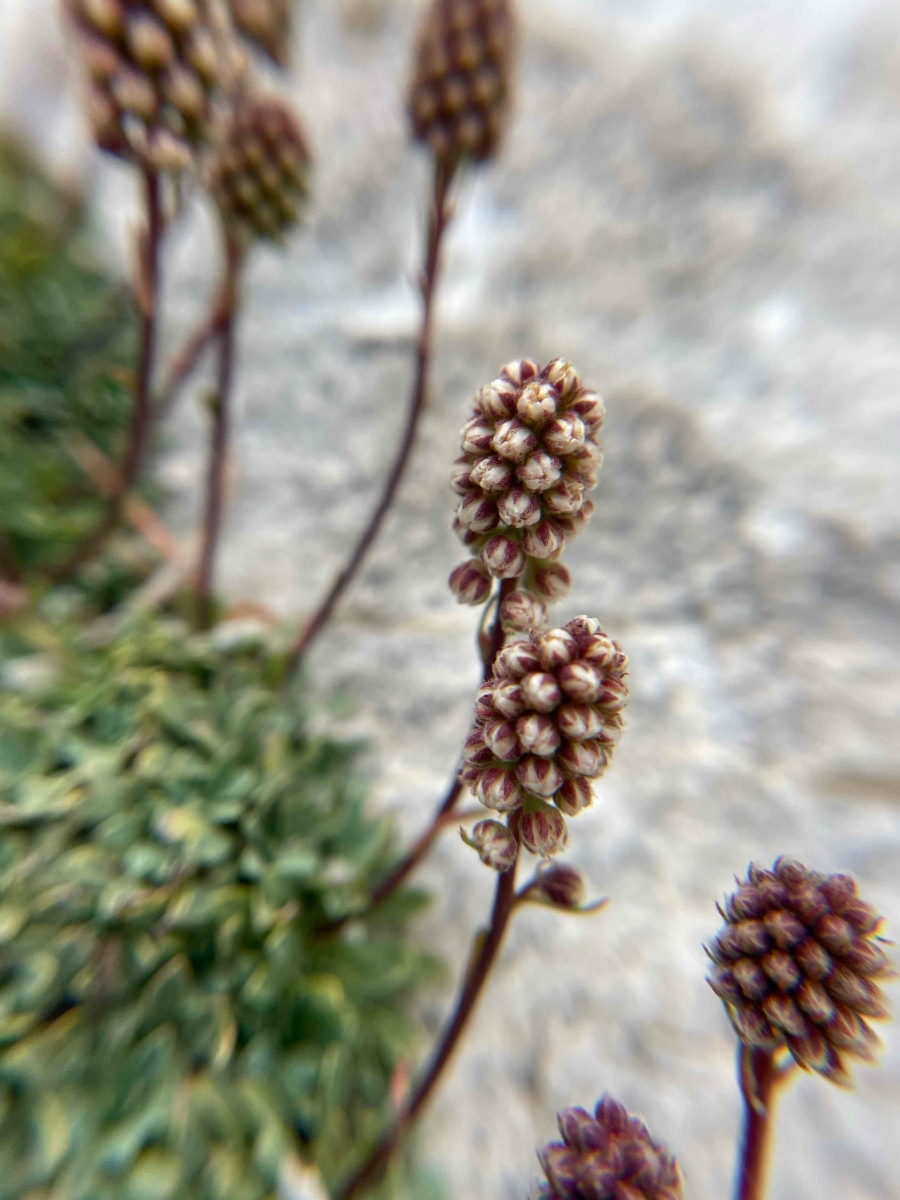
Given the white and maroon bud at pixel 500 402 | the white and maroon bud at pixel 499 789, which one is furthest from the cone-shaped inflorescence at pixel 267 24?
the white and maroon bud at pixel 499 789

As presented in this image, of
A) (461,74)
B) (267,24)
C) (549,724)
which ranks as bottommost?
(549,724)

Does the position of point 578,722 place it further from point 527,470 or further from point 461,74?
point 461,74

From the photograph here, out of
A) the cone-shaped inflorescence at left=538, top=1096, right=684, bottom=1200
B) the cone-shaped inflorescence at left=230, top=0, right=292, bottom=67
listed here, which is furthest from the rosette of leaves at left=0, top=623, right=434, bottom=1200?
the cone-shaped inflorescence at left=230, top=0, right=292, bottom=67

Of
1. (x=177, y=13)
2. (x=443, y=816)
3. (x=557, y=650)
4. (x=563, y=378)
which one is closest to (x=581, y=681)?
(x=557, y=650)

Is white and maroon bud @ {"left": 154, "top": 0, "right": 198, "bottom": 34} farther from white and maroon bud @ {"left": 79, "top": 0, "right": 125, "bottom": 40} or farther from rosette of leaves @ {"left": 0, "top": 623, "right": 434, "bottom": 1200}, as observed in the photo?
rosette of leaves @ {"left": 0, "top": 623, "right": 434, "bottom": 1200}

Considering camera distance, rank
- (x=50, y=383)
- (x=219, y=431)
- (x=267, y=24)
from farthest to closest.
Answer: (x=50, y=383) → (x=267, y=24) → (x=219, y=431)

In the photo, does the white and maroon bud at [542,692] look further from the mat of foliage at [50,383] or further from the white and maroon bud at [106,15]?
the mat of foliage at [50,383]

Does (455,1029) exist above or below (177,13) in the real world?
below
